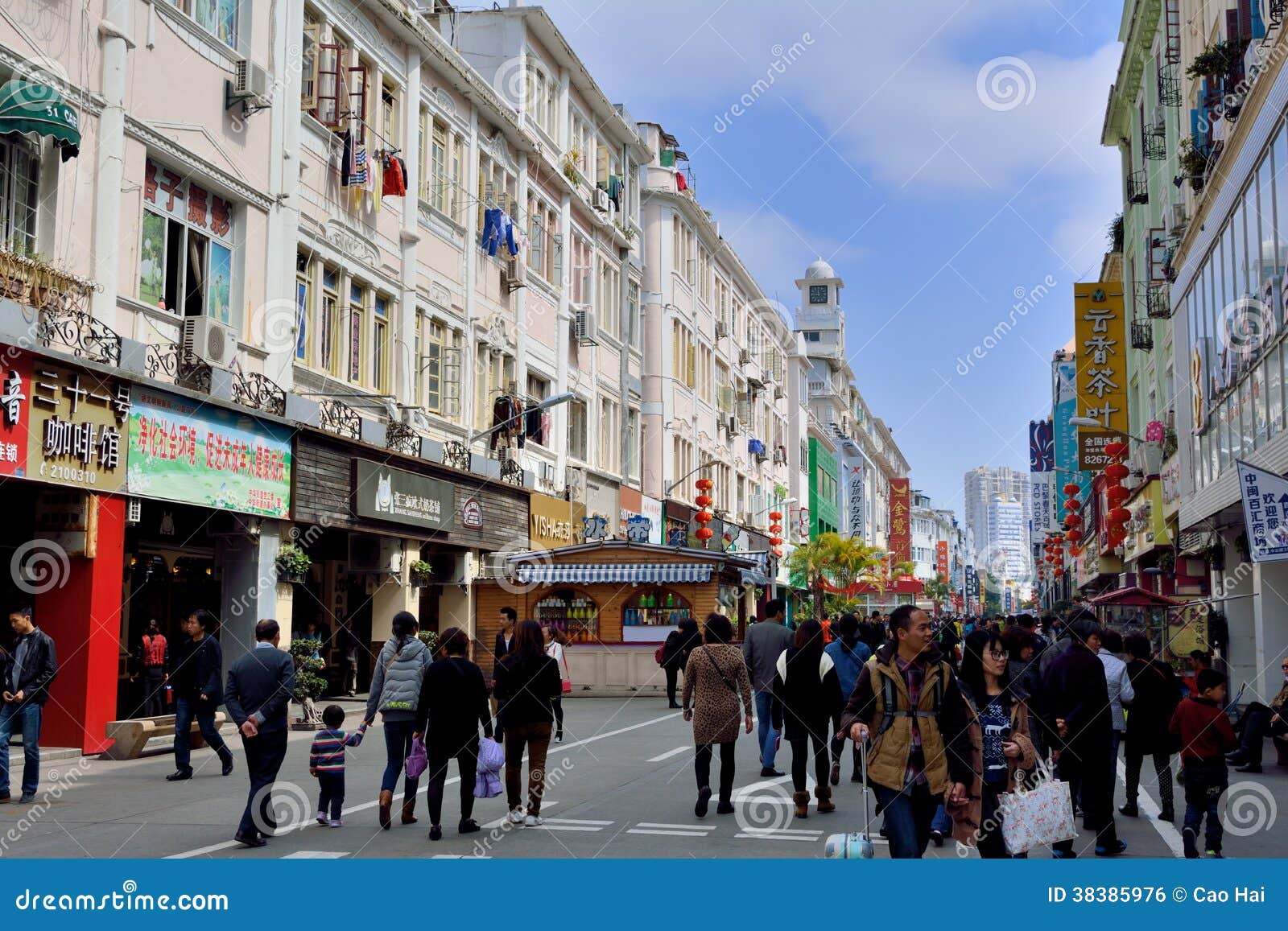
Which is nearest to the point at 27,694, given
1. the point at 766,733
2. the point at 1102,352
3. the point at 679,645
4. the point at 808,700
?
the point at 808,700

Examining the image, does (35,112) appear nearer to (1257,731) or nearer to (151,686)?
(151,686)

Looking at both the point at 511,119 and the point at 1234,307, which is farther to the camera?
the point at 511,119

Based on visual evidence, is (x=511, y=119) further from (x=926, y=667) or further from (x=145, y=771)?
(x=926, y=667)

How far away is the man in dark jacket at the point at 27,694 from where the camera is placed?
39.2 ft

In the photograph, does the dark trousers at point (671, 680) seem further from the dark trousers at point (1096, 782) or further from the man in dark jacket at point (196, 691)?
the dark trousers at point (1096, 782)

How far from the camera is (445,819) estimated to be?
11312 millimetres

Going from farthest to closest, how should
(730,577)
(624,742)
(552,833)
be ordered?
(730,577) < (624,742) < (552,833)

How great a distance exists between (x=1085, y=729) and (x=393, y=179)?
63.3 feet

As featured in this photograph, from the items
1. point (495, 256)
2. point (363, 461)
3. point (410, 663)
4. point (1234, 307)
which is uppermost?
point (495, 256)

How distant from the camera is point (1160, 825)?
440 inches

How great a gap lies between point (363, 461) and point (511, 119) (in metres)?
11.7

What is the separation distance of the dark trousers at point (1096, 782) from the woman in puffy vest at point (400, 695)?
506cm

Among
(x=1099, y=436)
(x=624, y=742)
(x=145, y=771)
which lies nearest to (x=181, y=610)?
(x=145, y=771)

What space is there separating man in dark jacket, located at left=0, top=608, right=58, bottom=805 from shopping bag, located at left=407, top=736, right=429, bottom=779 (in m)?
3.82
